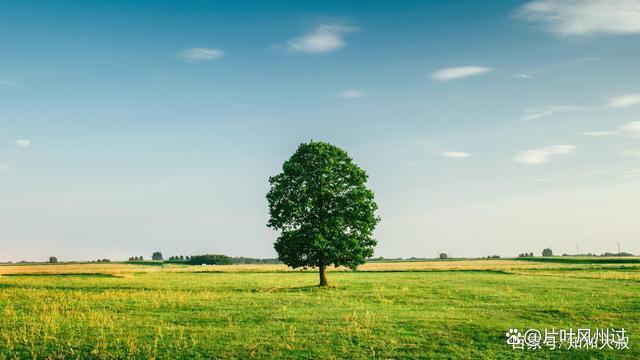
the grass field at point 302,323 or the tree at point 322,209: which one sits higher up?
the tree at point 322,209

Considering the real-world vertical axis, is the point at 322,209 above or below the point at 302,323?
above

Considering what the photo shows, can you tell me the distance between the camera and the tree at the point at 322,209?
57.9 meters

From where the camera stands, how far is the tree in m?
57.9

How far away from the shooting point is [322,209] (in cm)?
5919

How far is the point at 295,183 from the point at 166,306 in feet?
73.7

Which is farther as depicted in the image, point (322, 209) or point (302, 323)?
point (322, 209)

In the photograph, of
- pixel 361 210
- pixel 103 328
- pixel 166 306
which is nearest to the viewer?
pixel 103 328

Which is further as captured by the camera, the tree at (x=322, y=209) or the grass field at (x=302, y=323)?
the tree at (x=322, y=209)

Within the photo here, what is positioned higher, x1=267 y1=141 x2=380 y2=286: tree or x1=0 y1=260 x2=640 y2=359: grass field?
x1=267 y1=141 x2=380 y2=286: tree

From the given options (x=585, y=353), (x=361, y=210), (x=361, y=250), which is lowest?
(x=585, y=353)

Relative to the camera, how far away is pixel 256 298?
153 feet

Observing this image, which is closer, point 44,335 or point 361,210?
point 44,335

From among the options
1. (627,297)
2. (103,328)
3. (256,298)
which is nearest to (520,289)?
(627,297)

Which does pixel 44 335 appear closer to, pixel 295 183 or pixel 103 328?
pixel 103 328
